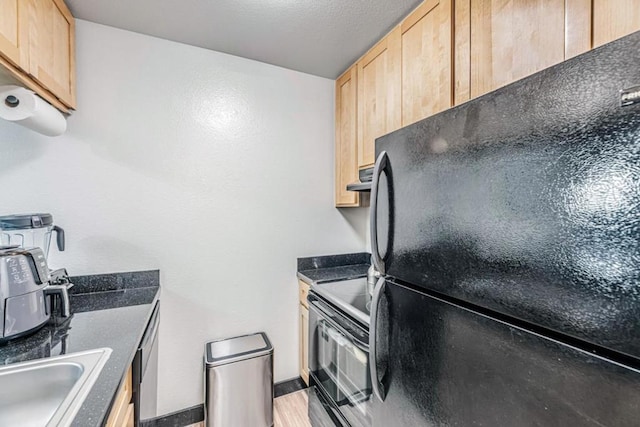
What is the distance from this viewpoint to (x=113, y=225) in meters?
1.63

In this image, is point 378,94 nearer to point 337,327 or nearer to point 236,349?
point 337,327

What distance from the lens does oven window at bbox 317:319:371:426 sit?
1212mm

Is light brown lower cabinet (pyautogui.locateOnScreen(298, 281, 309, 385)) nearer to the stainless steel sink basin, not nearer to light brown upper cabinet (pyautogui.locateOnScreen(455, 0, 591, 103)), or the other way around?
the stainless steel sink basin

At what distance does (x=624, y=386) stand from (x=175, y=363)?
207cm

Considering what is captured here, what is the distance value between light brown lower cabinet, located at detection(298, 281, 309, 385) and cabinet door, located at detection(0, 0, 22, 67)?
1764 millimetres

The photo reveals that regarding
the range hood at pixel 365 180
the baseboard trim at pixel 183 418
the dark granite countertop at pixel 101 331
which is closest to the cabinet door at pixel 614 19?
the range hood at pixel 365 180

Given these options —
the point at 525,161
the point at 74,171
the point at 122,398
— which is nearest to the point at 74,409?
the point at 122,398

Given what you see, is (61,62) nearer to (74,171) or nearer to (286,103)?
(74,171)

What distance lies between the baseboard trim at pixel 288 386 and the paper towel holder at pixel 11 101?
7.02 feet

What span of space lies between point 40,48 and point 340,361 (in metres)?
2.00

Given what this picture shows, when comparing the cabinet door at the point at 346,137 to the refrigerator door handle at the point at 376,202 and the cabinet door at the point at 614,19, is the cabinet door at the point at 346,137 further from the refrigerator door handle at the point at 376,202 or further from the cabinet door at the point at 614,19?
the cabinet door at the point at 614,19

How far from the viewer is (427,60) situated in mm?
1301

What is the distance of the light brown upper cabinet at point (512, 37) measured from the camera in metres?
0.78

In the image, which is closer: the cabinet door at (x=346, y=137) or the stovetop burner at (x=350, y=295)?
the stovetop burner at (x=350, y=295)
